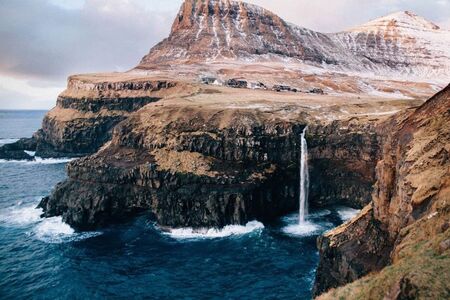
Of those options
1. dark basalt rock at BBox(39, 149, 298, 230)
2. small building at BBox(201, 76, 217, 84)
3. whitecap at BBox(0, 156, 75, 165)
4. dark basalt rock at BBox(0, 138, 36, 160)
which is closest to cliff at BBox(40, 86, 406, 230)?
dark basalt rock at BBox(39, 149, 298, 230)

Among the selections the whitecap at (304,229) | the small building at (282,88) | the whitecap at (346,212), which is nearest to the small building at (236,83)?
the small building at (282,88)

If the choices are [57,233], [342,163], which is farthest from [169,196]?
[342,163]

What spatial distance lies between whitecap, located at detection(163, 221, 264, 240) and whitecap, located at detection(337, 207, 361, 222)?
15875 millimetres

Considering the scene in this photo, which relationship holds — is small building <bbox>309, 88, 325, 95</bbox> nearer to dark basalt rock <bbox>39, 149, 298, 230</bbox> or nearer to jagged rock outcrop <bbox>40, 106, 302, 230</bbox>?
jagged rock outcrop <bbox>40, 106, 302, 230</bbox>

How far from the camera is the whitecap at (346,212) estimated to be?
71.4 meters

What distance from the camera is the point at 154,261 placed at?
184ft

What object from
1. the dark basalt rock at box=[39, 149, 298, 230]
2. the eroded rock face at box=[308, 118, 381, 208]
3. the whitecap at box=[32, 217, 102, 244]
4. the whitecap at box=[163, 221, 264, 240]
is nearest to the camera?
the whitecap at box=[163, 221, 264, 240]

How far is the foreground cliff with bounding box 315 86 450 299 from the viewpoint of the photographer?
19078 mm

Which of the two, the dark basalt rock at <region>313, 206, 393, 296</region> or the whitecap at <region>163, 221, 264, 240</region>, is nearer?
the dark basalt rock at <region>313, 206, 393, 296</region>

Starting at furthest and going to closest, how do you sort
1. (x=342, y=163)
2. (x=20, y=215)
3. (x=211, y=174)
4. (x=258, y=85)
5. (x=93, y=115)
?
(x=258, y=85) < (x=93, y=115) < (x=20, y=215) < (x=342, y=163) < (x=211, y=174)

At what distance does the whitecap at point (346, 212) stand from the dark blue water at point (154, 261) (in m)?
0.56

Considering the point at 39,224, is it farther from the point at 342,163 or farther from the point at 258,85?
the point at 258,85

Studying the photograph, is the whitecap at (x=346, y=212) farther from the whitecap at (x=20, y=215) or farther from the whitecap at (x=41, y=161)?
the whitecap at (x=41, y=161)

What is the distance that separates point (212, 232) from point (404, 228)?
1673 inches
